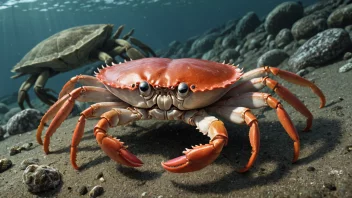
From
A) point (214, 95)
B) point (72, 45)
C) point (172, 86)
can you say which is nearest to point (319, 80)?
point (214, 95)

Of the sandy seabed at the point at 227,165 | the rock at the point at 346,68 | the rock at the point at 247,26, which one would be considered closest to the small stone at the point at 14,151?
the sandy seabed at the point at 227,165

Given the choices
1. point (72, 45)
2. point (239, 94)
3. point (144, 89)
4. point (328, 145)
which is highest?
point (144, 89)

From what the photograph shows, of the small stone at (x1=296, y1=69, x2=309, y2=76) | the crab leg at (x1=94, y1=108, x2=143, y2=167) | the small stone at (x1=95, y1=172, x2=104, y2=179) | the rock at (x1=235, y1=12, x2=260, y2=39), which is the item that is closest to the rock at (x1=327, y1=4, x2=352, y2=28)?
the small stone at (x1=296, y1=69, x2=309, y2=76)

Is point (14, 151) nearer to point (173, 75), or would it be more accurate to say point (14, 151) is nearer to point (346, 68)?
point (173, 75)

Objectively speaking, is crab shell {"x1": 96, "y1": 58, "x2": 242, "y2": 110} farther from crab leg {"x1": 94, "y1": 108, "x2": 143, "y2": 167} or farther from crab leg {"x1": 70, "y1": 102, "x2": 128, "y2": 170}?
crab leg {"x1": 94, "y1": 108, "x2": 143, "y2": 167}

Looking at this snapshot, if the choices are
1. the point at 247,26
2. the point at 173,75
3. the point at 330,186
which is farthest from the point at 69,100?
the point at 247,26

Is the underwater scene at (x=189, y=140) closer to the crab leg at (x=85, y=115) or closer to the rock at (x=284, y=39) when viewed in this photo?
the crab leg at (x=85, y=115)

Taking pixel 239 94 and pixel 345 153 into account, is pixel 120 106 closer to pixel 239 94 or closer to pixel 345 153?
pixel 239 94
